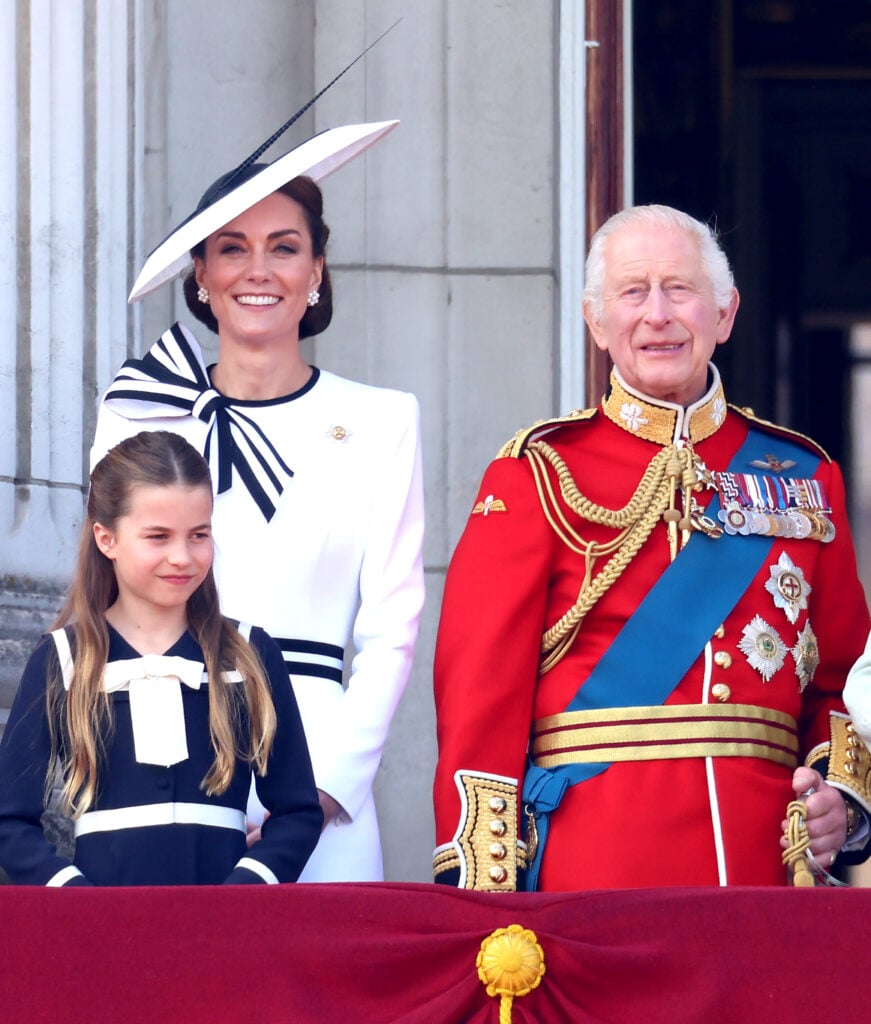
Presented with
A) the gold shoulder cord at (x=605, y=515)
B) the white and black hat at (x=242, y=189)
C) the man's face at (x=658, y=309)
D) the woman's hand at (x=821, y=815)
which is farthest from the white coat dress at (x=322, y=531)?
the woman's hand at (x=821, y=815)

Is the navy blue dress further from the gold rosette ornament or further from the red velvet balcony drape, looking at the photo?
the gold rosette ornament

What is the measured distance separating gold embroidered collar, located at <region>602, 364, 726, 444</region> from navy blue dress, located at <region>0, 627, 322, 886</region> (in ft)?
2.51

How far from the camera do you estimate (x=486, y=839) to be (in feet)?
10.5

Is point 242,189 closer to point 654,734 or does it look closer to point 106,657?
point 106,657

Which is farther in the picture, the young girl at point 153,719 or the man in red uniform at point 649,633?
the man in red uniform at point 649,633

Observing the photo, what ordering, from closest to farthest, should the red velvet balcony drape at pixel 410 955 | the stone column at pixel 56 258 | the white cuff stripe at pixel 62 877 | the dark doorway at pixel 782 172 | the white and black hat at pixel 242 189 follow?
the red velvet balcony drape at pixel 410 955 → the white cuff stripe at pixel 62 877 → the white and black hat at pixel 242 189 → the stone column at pixel 56 258 → the dark doorway at pixel 782 172

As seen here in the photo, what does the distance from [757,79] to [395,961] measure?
512 cm

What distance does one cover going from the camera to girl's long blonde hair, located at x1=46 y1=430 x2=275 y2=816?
306cm

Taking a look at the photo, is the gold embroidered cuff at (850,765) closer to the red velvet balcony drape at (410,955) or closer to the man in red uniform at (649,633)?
the man in red uniform at (649,633)

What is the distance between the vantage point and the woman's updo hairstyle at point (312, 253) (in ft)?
12.2

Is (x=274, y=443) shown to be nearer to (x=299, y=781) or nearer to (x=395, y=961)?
(x=299, y=781)

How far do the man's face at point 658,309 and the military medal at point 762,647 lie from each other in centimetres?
38

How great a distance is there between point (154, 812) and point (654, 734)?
714 millimetres

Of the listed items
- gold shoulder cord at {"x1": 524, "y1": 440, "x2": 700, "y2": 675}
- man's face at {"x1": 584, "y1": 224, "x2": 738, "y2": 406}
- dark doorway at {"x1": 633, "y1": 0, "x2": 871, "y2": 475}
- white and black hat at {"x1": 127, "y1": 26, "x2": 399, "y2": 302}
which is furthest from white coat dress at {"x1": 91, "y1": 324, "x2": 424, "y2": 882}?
dark doorway at {"x1": 633, "y1": 0, "x2": 871, "y2": 475}
